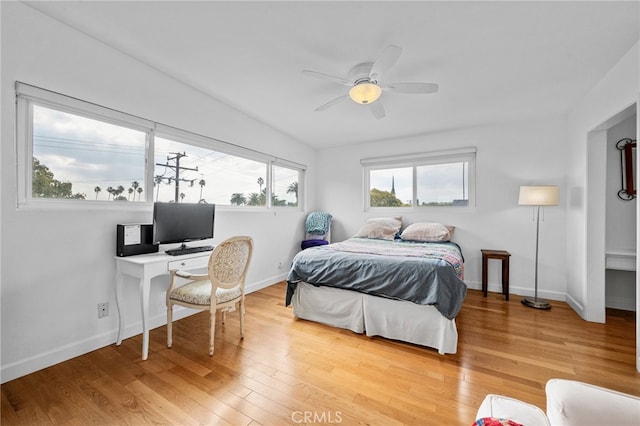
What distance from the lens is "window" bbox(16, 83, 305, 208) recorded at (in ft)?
5.98

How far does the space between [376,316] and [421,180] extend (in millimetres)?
2730

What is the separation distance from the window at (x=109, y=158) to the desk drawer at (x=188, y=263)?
76 cm

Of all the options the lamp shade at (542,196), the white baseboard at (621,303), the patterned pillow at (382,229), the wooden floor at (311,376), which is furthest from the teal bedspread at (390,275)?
the white baseboard at (621,303)

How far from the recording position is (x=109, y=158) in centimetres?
222

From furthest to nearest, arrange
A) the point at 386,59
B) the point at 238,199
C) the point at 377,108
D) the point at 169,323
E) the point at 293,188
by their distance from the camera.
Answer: the point at 293,188, the point at 238,199, the point at 377,108, the point at 169,323, the point at 386,59

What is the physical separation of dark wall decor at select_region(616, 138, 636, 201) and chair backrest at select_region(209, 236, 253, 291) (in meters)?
4.16

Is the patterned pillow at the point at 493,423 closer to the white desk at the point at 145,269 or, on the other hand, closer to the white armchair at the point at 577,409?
the white armchair at the point at 577,409

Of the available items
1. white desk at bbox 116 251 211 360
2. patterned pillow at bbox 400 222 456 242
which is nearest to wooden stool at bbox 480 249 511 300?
patterned pillow at bbox 400 222 456 242

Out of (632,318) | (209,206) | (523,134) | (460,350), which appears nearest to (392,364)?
(460,350)

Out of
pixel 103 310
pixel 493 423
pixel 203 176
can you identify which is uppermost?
pixel 203 176

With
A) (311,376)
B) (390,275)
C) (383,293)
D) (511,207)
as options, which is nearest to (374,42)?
(390,275)

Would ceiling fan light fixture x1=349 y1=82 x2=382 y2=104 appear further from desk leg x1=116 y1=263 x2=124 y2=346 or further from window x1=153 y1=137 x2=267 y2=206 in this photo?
desk leg x1=116 y1=263 x2=124 y2=346

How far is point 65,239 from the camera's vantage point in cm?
192

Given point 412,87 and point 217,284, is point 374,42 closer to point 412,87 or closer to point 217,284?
point 412,87
